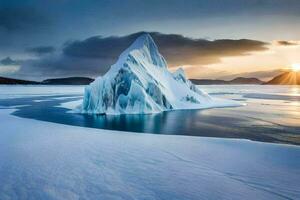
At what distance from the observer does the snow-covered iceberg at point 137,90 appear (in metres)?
20.0

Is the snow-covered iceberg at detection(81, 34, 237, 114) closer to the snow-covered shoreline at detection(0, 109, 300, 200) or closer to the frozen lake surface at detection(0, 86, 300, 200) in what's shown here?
the frozen lake surface at detection(0, 86, 300, 200)

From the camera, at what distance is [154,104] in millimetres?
21250

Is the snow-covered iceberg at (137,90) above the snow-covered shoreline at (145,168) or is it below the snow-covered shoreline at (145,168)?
above

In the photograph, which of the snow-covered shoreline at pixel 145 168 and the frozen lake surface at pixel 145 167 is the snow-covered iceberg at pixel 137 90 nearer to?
the frozen lake surface at pixel 145 167

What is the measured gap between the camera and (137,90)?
64.9 feet

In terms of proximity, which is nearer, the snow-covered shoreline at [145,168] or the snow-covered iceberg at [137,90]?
the snow-covered shoreline at [145,168]

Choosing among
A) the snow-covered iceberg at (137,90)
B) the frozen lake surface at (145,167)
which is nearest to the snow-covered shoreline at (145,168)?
the frozen lake surface at (145,167)

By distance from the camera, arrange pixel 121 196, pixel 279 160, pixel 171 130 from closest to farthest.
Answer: pixel 121 196
pixel 279 160
pixel 171 130

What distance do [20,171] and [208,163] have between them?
460cm

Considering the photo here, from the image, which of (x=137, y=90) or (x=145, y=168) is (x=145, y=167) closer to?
(x=145, y=168)

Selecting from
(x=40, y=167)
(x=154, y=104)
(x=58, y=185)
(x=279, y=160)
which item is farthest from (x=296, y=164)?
(x=154, y=104)

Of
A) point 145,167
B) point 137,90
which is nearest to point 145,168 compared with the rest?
point 145,167

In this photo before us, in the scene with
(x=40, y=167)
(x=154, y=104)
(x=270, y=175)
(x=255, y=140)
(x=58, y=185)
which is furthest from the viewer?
(x=154, y=104)

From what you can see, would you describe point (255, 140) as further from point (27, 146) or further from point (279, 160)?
point (27, 146)
